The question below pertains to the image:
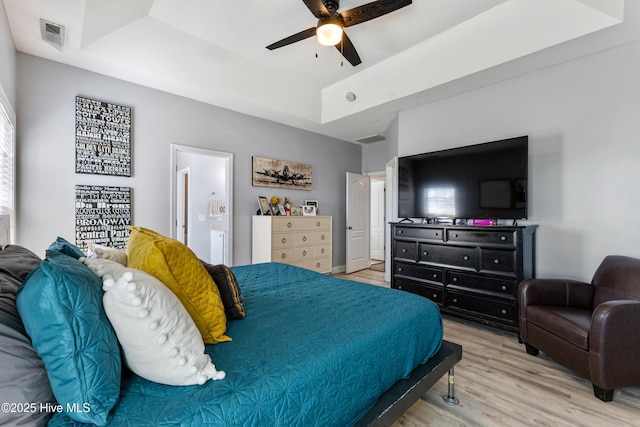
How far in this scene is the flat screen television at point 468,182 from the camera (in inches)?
113

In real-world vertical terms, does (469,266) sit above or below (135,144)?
below

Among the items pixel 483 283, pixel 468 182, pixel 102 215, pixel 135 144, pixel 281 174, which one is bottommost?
pixel 483 283

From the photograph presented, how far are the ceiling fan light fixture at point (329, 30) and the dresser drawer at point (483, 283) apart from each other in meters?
2.65

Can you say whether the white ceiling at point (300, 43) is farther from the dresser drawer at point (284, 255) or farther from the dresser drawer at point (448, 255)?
the dresser drawer at point (284, 255)

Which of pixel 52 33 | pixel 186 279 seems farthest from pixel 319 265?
pixel 52 33

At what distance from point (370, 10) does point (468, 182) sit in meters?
2.02

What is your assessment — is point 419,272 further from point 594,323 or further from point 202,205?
point 202,205

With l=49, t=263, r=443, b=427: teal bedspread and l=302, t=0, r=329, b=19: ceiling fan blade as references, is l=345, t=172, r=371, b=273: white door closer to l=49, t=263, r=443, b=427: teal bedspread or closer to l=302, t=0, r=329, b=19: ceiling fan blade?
l=302, t=0, r=329, b=19: ceiling fan blade

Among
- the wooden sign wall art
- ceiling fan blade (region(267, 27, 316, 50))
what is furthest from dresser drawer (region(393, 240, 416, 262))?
ceiling fan blade (region(267, 27, 316, 50))

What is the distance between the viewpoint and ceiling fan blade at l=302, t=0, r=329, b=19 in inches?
86.3

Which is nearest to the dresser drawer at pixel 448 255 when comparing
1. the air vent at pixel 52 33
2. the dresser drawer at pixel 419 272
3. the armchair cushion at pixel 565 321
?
the dresser drawer at pixel 419 272

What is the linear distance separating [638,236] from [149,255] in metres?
3.73

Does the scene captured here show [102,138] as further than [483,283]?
Yes

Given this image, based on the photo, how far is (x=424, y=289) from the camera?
3.38m
